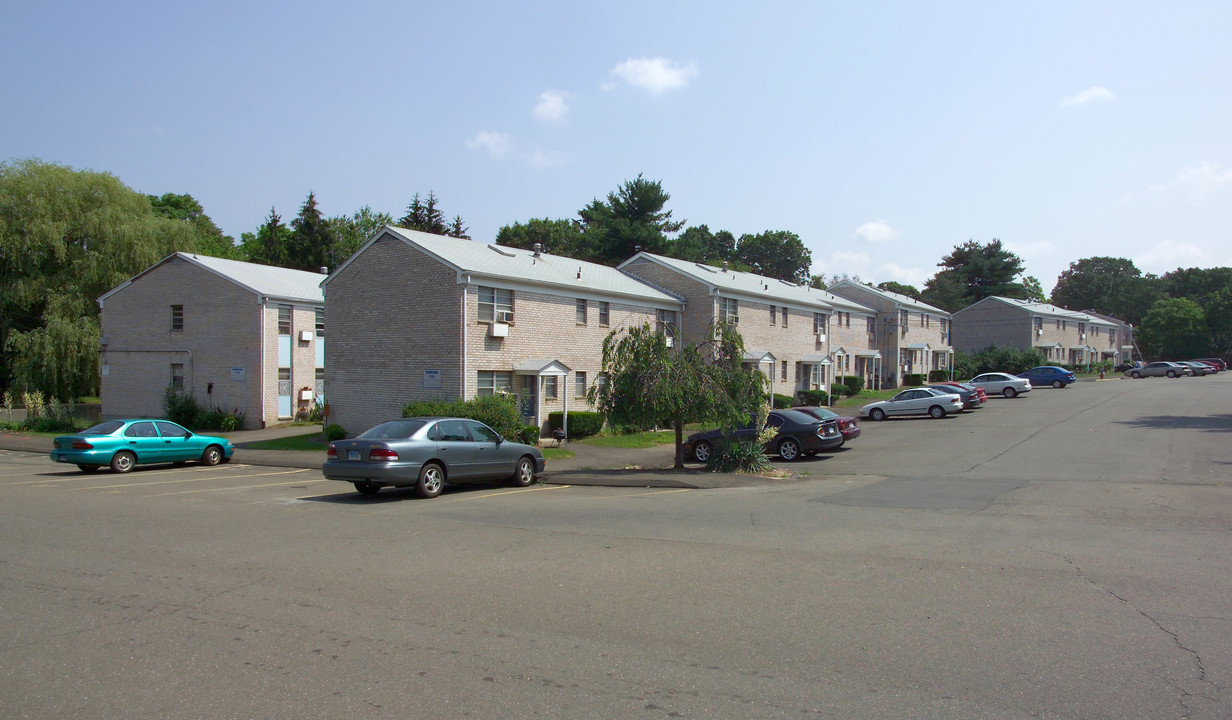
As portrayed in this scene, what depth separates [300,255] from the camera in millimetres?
67625

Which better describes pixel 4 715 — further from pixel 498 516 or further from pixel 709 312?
pixel 709 312

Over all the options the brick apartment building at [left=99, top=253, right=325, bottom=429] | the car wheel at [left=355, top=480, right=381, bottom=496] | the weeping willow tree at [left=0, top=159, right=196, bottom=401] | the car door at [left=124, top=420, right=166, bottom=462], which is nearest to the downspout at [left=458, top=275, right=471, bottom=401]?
the car door at [left=124, top=420, right=166, bottom=462]

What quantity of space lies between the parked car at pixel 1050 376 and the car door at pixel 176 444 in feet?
159

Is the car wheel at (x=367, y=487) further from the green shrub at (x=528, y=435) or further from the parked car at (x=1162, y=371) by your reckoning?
the parked car at (x=1162, y=371)

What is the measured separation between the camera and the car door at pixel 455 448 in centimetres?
1563

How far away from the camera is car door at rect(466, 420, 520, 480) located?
16.4 m

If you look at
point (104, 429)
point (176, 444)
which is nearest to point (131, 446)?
point (104, 429)

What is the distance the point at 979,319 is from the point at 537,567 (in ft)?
254

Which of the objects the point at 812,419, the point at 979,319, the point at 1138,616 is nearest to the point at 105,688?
the point at 1138,616

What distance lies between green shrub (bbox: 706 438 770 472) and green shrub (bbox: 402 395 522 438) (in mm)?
6916

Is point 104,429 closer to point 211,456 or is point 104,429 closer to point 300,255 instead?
point 211,456

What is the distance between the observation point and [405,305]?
2770cm

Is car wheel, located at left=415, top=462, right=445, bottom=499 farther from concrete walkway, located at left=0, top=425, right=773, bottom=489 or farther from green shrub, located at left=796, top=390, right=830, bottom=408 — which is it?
green shrub, located at left=796, top=390, right=830, bottom=408

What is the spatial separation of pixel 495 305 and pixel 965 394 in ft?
77.5
